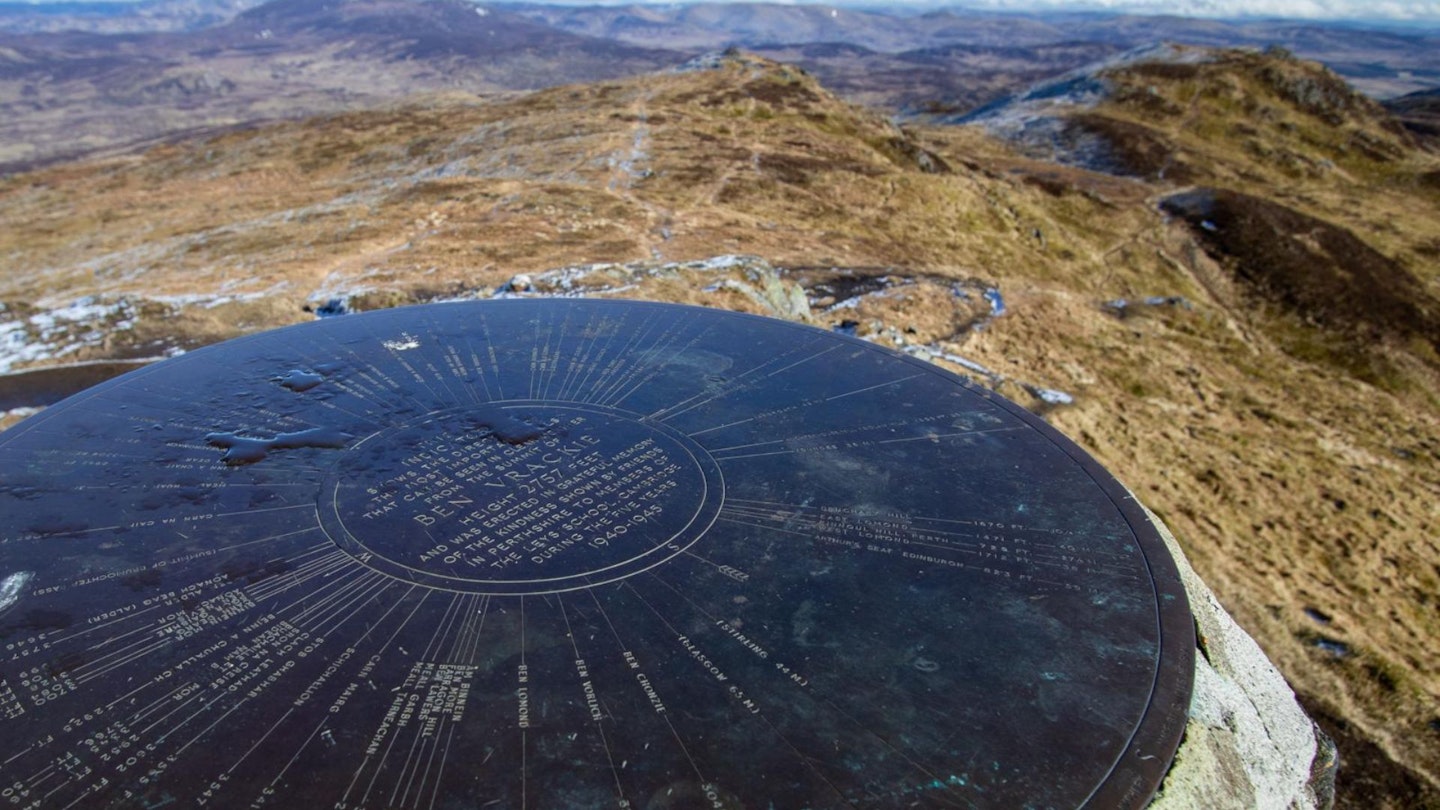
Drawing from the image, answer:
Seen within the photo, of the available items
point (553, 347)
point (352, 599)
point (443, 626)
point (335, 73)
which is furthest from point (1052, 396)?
point (335, 73)

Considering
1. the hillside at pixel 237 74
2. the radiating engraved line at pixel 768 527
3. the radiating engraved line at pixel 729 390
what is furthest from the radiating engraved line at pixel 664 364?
the hillside at pixel 237 74

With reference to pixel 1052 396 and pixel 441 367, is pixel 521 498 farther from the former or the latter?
pixel 1052 396

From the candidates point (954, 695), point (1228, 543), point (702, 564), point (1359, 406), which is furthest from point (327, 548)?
point (1359, 406)

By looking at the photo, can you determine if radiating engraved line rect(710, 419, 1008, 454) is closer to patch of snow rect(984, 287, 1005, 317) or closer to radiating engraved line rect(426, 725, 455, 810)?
radiating engraved line rect(426, 725, 455, 810)

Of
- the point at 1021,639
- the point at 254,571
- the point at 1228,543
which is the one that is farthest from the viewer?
the point at 1228,543

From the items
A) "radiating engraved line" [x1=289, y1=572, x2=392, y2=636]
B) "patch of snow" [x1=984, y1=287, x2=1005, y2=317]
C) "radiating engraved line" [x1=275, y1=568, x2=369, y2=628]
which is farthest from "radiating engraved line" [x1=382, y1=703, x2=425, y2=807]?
"patch of snow" [x1=984, y1=287, x2=1005, y2=317]

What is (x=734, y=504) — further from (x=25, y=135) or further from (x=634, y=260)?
(x=25, y=135)
